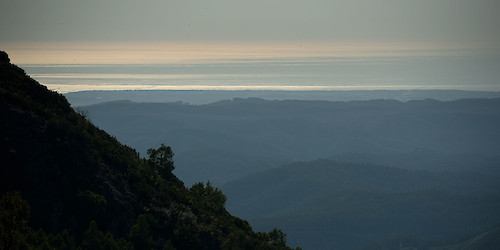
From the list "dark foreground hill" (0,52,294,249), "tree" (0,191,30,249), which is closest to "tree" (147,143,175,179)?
"dark foreground hill" (0,52,294,249)

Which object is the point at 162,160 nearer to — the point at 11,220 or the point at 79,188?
the point at 79,188

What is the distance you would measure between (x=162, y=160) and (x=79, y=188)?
26.9 m

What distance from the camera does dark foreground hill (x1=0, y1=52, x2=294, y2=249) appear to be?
196 ft

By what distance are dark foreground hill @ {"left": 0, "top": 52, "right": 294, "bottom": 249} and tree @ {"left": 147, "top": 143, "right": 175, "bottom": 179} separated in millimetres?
9977

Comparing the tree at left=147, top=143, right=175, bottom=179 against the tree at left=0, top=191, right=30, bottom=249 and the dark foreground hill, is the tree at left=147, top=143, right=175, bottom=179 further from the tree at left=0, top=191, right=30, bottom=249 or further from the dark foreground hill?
the tree at left=0, top=191, right=30, bottom=249

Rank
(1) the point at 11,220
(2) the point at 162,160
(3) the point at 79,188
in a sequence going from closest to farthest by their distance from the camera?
(1) the point at 11,220
(3) the point at 79,188
(2) the point at 162,160

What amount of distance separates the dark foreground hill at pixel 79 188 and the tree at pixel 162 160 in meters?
9.98

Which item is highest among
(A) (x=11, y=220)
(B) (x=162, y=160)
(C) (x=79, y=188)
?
(B) (x=162, y=160)

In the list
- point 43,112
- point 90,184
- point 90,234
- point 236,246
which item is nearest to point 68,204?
point 90,184

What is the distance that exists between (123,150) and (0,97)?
18365mm

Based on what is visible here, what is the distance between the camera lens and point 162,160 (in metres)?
90.8

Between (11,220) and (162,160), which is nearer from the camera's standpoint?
(11,220)

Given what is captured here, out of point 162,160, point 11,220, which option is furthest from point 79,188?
point 162,160

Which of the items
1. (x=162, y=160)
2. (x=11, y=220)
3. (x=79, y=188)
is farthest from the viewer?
(x=162, y=160)
